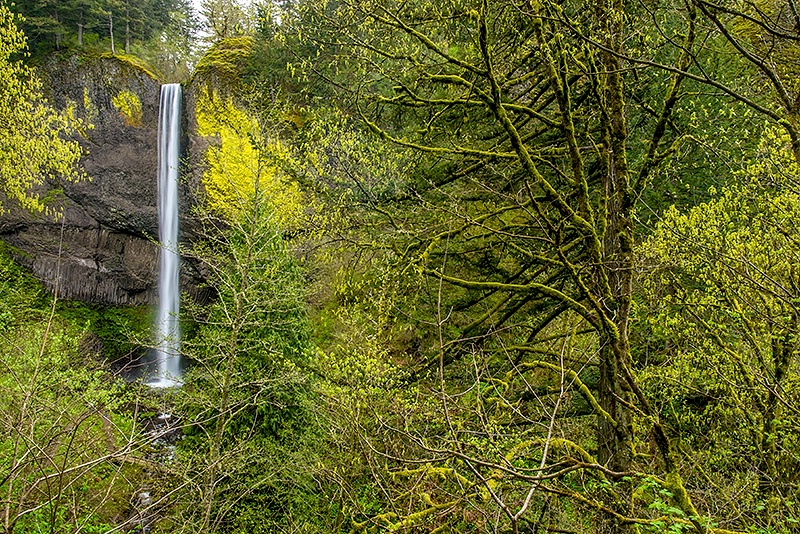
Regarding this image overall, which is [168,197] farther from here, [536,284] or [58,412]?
[536,284]

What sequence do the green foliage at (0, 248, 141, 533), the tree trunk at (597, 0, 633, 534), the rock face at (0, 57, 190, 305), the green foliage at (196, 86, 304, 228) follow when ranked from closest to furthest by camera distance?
the tree trunk at (597, 0, 633, 534) → the green foliage at (0, 248, 141, 533) → the green foliage at (196, 86, 304, 228) → the rock face at (0, 57, 190, 305)

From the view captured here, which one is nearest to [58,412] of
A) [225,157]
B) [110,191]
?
[225,157]

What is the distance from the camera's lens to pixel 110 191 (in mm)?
20453

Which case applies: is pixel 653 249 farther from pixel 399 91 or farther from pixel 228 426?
pixel 228 426

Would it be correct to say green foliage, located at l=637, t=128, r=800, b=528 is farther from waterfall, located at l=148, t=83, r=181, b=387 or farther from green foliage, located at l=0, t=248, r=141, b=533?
waterfall, located at l=148, t=83, r=181, b=387

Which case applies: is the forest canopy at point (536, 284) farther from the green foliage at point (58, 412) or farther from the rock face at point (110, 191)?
the rock face at point (110, 191)

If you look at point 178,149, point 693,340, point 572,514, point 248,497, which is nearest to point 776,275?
point 693,340

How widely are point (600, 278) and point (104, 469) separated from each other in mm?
9340

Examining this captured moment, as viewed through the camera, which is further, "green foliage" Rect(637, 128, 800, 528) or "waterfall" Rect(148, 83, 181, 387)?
"waterfall" Rect(148, 83, 181, 387)

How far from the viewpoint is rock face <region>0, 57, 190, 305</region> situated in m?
20.0

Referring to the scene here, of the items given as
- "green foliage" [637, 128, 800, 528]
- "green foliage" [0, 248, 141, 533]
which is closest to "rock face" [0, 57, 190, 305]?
"green foliage" [0, 248, 141, 533]

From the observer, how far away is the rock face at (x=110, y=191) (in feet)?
65.8

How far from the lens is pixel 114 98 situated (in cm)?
2095

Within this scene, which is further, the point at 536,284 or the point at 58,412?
the point at 58,412
